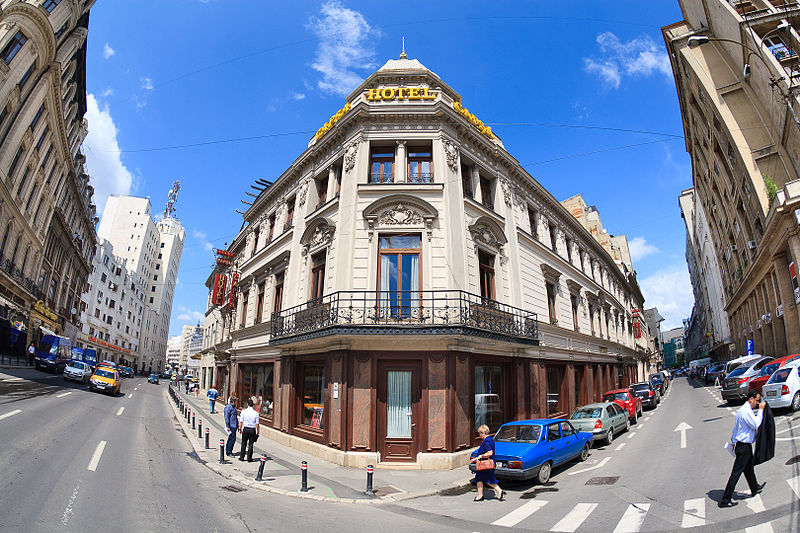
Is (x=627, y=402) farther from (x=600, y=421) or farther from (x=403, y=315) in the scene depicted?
(x=403, y=315)

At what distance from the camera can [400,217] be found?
15273 mm

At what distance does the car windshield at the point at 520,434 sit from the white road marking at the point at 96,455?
10.9 metres

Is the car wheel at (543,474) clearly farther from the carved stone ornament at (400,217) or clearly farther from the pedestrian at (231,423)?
the pedestrian at (231,423)

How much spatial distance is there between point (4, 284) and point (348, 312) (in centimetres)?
3942

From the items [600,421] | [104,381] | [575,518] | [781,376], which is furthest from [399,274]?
[104,381]

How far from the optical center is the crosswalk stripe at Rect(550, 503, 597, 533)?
278 inches

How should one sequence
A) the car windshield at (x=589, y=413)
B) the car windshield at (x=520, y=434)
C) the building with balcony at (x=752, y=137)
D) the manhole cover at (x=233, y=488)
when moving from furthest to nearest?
the building with balcony at (x=752, y=137) < the car windshield at (x=589, y=413) < the car windshield at (x=520, y=434) < the manhole cover at (x=233, y=488)

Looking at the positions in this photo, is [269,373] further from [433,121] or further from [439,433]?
[433,121]

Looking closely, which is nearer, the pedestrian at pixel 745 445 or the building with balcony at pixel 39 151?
the pedestrian at pixel 745 445

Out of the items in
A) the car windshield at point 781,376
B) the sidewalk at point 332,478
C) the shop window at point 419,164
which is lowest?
Result: the sidewalk at point 332,478

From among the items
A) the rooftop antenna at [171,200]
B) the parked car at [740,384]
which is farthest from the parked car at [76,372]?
the rooftop antenna at [171,200]

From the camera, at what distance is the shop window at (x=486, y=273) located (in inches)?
636

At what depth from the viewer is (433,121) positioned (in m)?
16.4

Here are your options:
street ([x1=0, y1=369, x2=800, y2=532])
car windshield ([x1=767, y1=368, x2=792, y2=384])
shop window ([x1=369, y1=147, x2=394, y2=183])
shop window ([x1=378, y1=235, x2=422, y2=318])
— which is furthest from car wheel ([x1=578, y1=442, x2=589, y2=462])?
shop window ([x1=369, y1=147, x2=394, y2=183])
